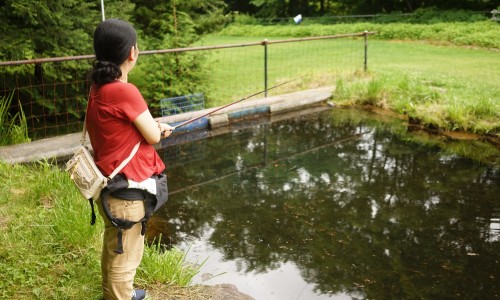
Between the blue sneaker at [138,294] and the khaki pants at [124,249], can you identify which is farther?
the blue sneaker at [138,294]

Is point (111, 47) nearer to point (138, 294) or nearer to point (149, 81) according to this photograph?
point (138, 294)

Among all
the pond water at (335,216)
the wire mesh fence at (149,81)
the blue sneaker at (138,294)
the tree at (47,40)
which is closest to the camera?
the blue sneaker at (138,294)

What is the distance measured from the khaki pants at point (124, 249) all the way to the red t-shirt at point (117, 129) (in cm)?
18

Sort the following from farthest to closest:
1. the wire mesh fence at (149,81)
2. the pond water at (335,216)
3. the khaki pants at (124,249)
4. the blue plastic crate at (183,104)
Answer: the blue plastic crate at (183,104), the wire mesh fence at (149,81), the pond water at (335,216), the khaki pants at (124,249)

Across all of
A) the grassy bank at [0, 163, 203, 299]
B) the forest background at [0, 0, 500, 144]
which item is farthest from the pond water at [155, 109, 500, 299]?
the forest background at [0, 0, 500, 144]

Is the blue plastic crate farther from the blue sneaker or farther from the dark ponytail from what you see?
the dark ponytail

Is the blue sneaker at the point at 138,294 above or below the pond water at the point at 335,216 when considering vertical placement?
above

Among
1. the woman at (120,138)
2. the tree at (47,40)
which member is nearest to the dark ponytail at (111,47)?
the woman at (120,138)

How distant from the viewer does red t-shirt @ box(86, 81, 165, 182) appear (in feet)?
7.95

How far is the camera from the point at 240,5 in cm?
4250

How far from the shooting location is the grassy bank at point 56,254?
3.31m

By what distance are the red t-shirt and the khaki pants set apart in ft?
0.58

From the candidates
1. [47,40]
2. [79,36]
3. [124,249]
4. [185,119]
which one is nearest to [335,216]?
[124,249]

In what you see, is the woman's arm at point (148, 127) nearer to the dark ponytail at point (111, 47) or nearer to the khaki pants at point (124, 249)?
the dark ponytail at point (111, 47)
